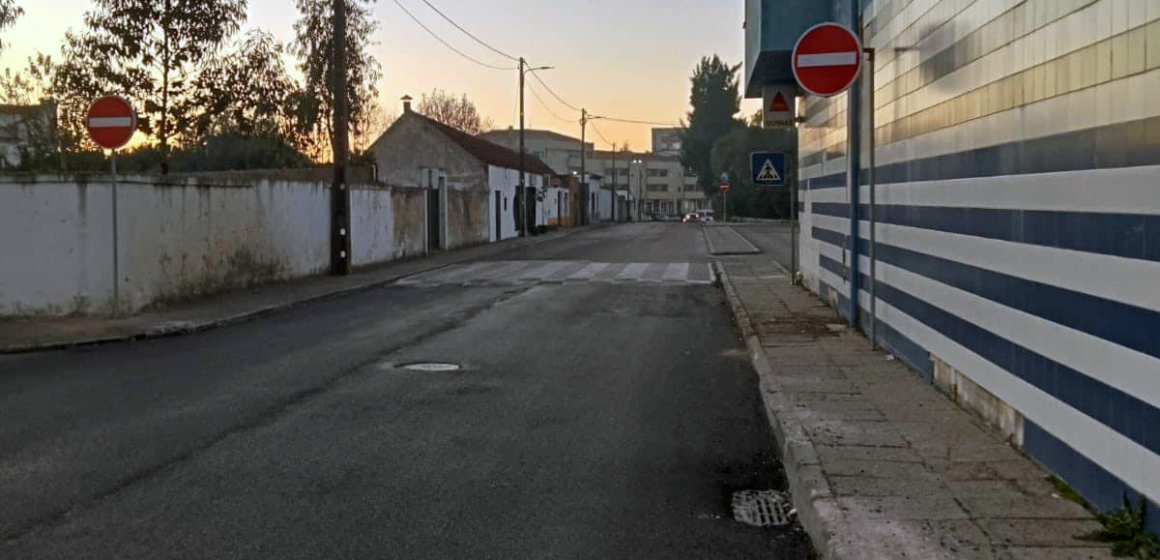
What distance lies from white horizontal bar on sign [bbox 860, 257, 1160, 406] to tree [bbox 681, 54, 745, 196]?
91.2 meters

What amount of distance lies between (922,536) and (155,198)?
13063 mm

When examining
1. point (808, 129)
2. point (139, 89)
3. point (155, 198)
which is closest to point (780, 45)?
point (808, 129)

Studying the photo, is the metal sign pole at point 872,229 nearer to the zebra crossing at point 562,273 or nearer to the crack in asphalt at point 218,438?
the crack in asphalt at point 218,438

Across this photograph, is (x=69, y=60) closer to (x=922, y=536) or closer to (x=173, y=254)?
(x=173, y=254)

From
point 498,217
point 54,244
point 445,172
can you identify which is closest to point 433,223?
point 445,172

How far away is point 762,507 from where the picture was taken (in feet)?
17.6

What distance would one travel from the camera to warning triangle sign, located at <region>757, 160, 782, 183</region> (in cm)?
1834

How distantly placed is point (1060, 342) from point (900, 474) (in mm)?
1074

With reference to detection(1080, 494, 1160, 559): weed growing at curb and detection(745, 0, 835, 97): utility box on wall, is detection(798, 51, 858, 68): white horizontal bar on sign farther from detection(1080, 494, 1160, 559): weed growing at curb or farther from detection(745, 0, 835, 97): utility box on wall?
detection(1080, 494, 1160, 559): weed growing at curb

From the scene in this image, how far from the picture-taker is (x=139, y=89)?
72.1 feet

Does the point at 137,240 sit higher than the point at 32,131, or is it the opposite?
the point at 32,131

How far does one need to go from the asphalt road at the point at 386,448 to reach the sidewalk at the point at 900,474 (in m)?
0.29

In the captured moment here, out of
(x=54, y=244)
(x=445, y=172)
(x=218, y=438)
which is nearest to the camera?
(x=218, y=438)

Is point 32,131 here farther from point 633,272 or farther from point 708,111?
point 708,111
